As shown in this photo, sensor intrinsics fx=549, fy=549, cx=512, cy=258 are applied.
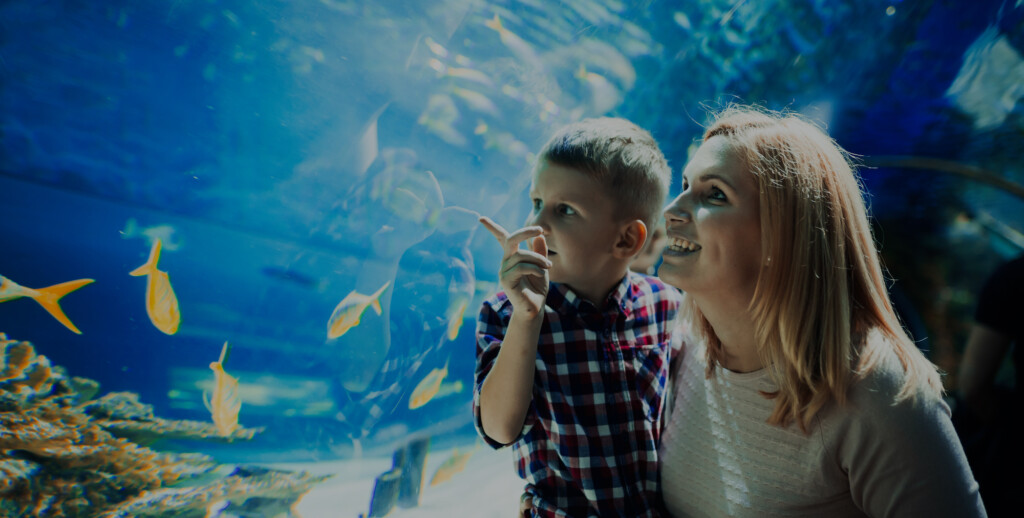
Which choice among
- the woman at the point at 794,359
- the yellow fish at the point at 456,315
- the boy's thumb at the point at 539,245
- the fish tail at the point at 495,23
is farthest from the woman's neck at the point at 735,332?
the fish tail at the point at 495,23

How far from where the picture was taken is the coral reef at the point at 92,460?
126 cm

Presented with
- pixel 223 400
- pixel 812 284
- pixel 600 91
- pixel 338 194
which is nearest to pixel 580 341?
pixel 812 284

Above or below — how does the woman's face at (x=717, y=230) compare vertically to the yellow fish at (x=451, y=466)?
above

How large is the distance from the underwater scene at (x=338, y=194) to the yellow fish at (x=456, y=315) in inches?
0.5

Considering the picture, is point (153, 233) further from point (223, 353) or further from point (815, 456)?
point (815, 456)

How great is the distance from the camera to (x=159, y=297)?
1451mm

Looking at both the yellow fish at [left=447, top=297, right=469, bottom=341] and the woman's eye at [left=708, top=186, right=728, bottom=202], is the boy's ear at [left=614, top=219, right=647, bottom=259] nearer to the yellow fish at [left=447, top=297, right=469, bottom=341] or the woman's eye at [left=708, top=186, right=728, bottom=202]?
the woman's eye at [left=708, top=186, right=728, bottom=202]

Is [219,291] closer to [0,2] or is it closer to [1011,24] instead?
[0,2]

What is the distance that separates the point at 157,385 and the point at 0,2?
955 millimetres

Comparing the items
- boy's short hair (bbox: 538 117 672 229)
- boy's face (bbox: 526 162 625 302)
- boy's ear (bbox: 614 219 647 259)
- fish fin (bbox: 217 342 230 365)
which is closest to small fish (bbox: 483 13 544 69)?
boy's short hair (bbox: 538 117 672 229)

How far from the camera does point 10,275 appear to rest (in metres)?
1.24

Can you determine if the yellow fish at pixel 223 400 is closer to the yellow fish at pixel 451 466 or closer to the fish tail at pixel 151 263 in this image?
the fish tail at pixel 151 263

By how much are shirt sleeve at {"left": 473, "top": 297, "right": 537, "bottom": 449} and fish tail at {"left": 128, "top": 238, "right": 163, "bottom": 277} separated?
87 centimetres

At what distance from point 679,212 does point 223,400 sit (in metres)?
1.37
